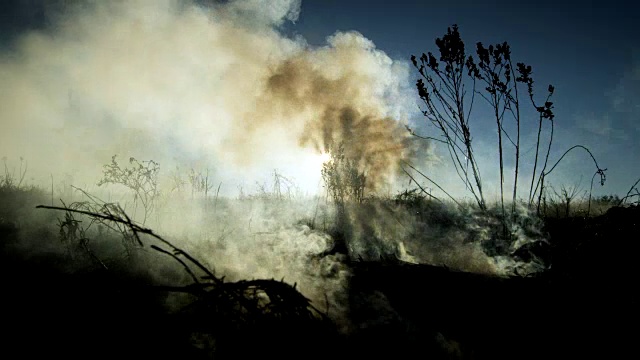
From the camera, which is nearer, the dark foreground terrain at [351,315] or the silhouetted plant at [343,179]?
the dark foreground terrain at [351,315]

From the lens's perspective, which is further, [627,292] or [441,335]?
[627,292]

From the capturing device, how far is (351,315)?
179 centimetres


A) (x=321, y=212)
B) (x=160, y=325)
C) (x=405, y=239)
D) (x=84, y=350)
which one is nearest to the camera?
(x=84, y=350)

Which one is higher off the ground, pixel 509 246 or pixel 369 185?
pixel 369 185

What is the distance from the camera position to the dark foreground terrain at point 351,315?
1.37 meters

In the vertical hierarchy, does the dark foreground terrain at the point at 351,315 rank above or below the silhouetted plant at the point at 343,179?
below

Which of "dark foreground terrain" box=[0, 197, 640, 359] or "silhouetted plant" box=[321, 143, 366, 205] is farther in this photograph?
"silhouetted plant" box=[321, 143, 366, 205]

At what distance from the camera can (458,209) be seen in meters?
7.03

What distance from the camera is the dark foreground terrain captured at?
53.9 inches

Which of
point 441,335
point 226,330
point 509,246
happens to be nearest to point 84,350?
point 226,330

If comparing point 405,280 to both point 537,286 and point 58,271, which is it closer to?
point 537,286

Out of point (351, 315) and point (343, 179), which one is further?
point (343, 179)

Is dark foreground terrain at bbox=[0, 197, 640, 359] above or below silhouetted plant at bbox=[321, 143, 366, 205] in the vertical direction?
below

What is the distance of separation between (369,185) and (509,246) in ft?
15.4
